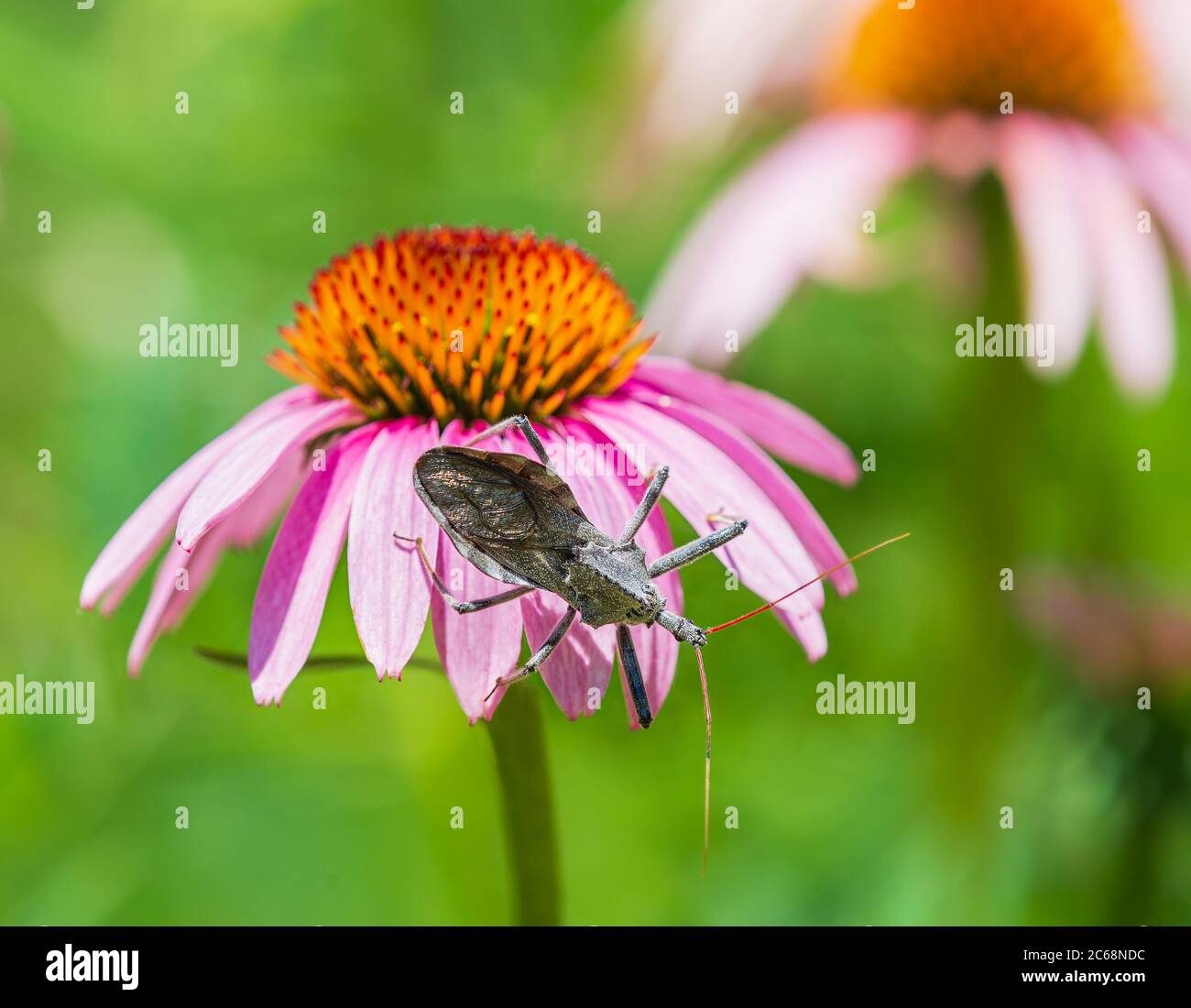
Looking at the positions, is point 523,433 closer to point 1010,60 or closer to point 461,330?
point 461,330

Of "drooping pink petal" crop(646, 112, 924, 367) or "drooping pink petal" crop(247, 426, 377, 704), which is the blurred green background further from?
"drooping pink petal" crop(247, 426, 377, 704)

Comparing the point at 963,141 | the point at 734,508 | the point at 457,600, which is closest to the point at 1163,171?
the point at 963,141

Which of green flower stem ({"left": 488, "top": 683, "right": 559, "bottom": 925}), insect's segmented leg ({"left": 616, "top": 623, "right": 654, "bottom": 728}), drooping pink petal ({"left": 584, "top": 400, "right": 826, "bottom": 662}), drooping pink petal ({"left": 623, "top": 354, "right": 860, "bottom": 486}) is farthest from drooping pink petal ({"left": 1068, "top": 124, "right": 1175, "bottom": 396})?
green flower stem ({"left": 488, "top": 683, "right": 559, "bottom": 925})

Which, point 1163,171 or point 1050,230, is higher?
point 1163,171

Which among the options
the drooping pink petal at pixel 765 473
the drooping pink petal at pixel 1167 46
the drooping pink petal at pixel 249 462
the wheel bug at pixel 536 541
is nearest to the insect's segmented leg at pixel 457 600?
the wheel bug at pixel 536 541

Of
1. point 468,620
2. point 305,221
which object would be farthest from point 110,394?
point 468,620

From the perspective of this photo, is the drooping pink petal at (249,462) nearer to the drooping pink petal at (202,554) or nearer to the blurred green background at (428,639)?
the drooping pink petal at (202,554)
